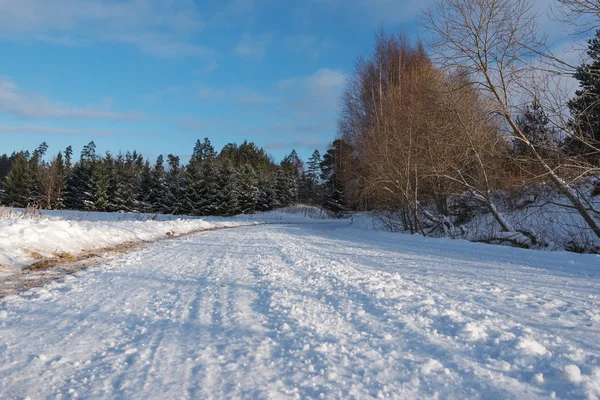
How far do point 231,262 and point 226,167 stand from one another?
40.8m

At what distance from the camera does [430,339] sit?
2.92 m

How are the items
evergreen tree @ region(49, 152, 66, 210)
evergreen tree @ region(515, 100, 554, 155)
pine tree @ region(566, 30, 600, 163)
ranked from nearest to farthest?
1. pine tree @ region(566, 30, 600, 163)
2. evergreen tree @ region(515, 100, 554, 155)
3. evergreen tree @ region(49, 152, 66, 210)

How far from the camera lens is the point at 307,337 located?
3.01 m

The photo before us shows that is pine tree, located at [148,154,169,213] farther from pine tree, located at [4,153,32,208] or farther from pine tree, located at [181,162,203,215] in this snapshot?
pine tree, located at [4,153,32,208]

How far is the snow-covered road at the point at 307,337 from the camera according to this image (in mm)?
2242

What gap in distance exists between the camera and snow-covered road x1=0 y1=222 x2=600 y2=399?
7.36ft

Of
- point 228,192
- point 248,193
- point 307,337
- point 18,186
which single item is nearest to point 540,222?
point 307,337

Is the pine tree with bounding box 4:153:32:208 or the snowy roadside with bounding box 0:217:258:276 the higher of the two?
the pine tree with bounding box 4:153:32:208

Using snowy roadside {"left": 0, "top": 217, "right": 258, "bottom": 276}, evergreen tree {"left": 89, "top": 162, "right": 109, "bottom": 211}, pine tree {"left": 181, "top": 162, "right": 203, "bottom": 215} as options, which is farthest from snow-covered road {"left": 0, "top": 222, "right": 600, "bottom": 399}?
evergreen tree {"left": 89, "top": 162, "right": 109, "bottom": 211}

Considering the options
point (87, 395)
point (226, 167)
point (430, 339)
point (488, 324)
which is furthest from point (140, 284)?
point (226, 167)

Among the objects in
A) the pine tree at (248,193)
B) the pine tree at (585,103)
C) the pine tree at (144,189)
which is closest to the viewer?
the pine tree at (585,103)

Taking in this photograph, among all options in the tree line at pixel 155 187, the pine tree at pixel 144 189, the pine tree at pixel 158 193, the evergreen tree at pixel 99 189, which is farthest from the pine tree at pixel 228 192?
the evergreen tree at pixel 99 189

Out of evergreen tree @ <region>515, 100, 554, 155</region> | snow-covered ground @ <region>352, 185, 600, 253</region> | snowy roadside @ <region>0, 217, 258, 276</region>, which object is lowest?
snowy roadside @ <region>0, 217, 258, 276</region>

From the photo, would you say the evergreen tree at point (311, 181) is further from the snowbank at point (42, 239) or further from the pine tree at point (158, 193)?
the snowbank at point (42, 239)
